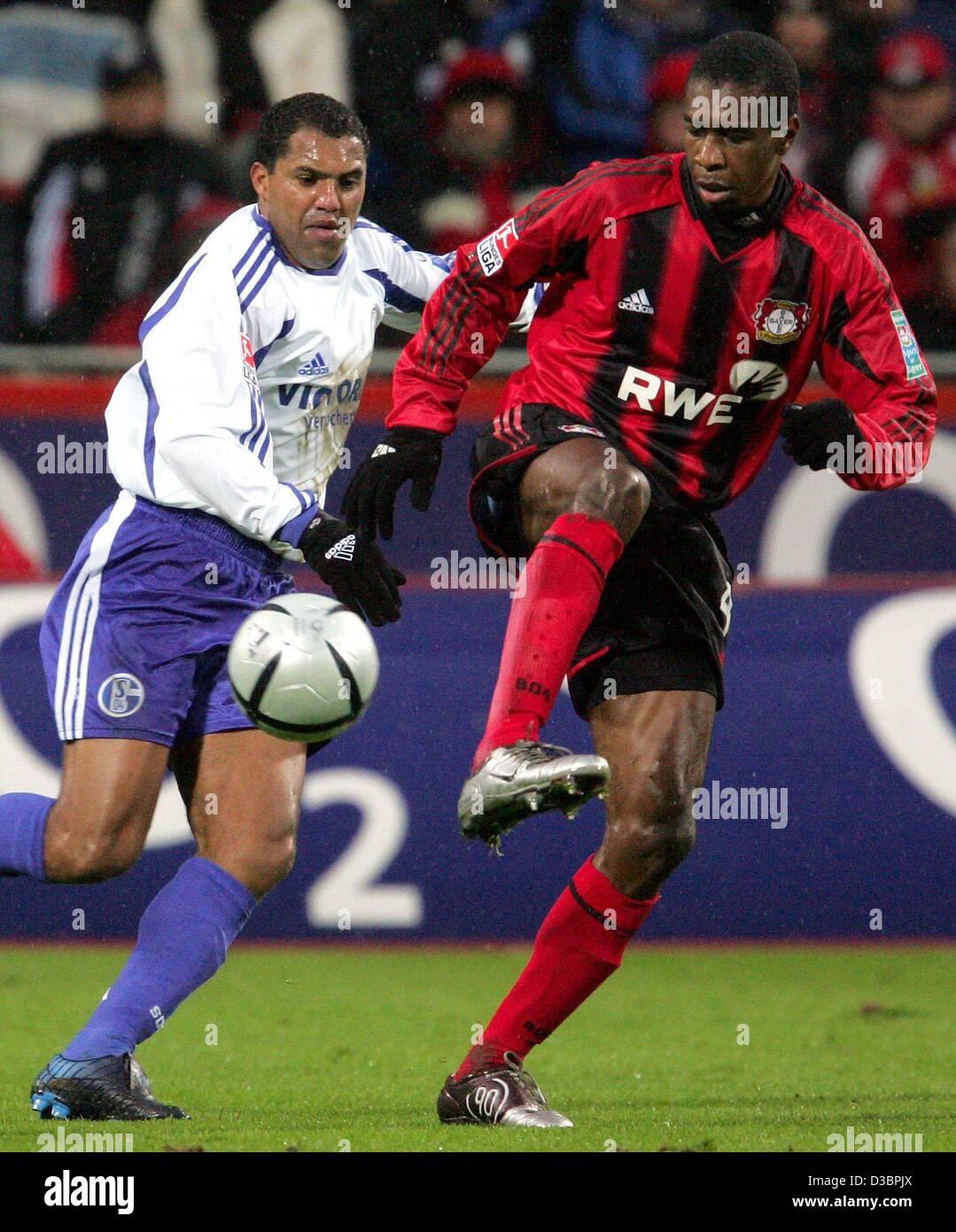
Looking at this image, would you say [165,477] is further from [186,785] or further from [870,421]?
[870,421]

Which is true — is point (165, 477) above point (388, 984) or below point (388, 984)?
above

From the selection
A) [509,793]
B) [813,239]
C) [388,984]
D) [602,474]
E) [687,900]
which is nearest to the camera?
[509,793]

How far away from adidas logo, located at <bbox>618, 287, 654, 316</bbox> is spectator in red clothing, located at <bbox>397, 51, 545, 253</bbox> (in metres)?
3.46

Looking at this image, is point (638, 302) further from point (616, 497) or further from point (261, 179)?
point (261, 179)

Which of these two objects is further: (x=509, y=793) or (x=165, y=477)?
(x=165, y=477)

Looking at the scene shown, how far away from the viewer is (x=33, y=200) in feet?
24.0

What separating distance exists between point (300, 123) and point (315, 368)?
506mm

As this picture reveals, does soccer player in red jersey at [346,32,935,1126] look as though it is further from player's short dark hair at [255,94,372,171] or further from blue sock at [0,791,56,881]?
blue sock at [0,791,56,881]

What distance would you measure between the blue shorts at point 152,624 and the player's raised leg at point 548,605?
68 centimetres

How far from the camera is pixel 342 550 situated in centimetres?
384

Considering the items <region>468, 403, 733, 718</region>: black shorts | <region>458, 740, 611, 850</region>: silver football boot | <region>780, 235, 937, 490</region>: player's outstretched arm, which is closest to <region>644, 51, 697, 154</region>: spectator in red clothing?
<region>780, 235, 937, 490</region>: player's outstretched arm

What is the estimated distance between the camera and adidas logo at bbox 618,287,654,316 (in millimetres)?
3965
